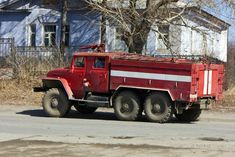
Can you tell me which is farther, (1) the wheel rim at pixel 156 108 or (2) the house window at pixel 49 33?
(2) the house window at pixel 49 33

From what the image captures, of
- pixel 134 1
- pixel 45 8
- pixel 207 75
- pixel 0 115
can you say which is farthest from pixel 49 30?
pixel 207 75

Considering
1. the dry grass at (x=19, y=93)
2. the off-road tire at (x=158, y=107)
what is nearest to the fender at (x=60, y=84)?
the off-road tire at (x=158, y=107)

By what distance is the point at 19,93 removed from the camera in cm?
2734

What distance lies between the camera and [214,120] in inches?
750

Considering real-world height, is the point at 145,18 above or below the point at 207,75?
above

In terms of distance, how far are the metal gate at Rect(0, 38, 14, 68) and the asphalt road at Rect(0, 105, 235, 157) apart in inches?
452

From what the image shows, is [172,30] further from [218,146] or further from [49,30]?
[218,146]

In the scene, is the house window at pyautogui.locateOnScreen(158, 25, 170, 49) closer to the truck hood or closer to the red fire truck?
the truck hood

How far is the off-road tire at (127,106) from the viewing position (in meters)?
18.1

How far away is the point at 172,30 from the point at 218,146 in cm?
2157

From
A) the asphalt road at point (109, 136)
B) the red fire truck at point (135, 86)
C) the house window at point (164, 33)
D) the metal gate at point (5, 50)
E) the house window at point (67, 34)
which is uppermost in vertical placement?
the house window at point (67, 34)

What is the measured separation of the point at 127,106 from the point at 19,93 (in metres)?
10.4

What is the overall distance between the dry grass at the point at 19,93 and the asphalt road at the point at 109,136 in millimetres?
4929

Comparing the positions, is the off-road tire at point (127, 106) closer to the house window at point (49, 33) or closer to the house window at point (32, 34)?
the house window at point (49, 33)
